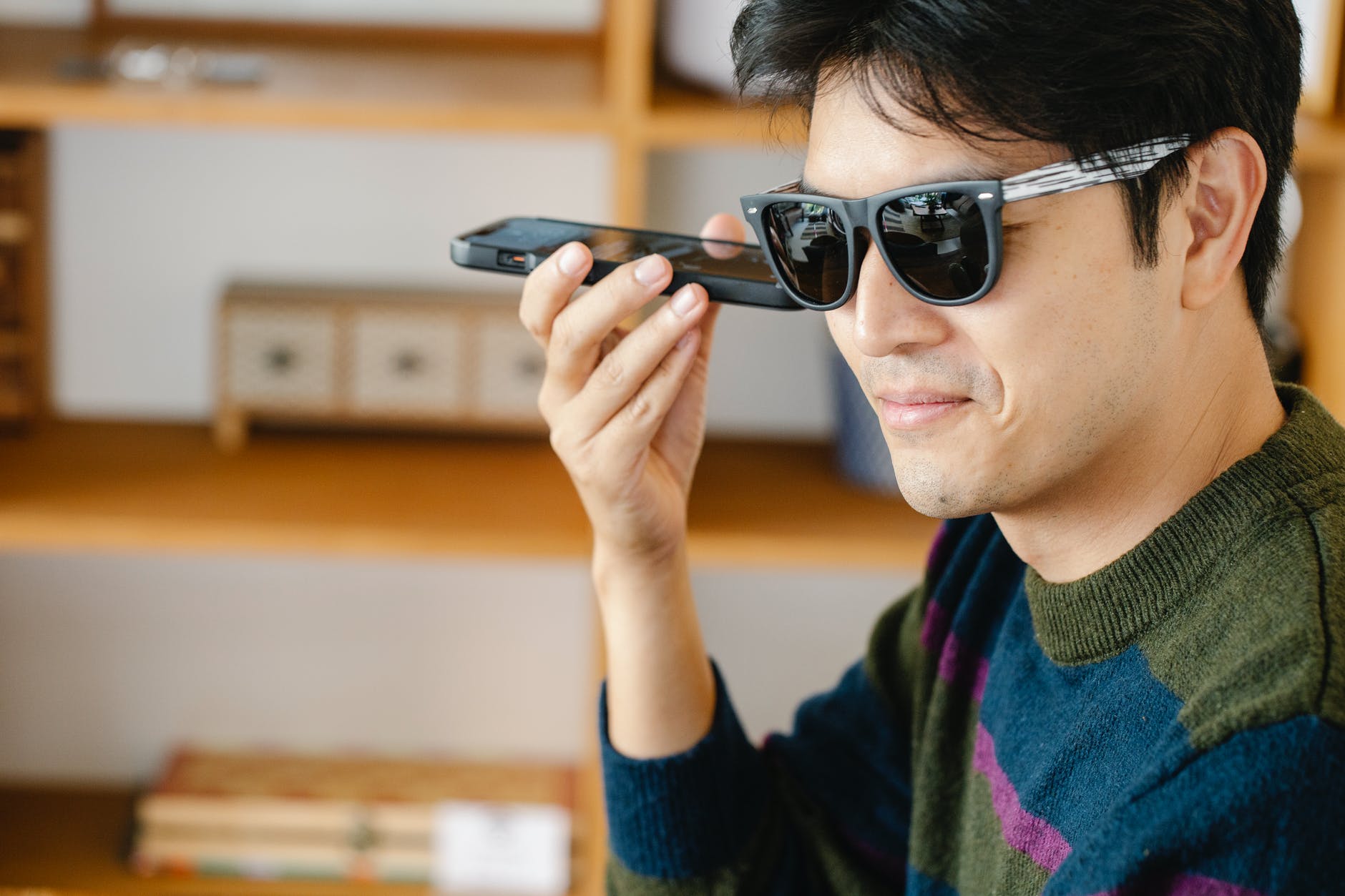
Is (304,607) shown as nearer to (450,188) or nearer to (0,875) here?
(0,875)

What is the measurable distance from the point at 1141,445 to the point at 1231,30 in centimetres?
25

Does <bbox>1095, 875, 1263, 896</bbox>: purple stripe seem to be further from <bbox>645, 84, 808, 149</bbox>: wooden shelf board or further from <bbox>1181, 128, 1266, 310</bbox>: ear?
<bbox>645, 84, 808, 149</bbox>: wooden shelf board

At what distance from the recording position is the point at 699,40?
1.60 metres

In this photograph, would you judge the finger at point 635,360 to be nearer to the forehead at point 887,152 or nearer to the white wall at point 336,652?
the forehead at point 887,152

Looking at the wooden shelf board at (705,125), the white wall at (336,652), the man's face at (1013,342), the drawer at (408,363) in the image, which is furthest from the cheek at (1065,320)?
the white wall at (336,652)

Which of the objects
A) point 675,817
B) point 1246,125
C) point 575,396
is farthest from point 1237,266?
point 675,817

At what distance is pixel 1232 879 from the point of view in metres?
0.68

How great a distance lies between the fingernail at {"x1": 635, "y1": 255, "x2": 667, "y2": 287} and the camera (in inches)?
40.2

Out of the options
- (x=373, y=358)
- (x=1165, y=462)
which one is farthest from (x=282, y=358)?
(x=1165, y=462)

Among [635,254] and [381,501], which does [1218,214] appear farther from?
[381,501]

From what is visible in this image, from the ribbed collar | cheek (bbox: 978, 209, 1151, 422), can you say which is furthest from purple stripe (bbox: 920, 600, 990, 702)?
cheek (bbox: 978, 209, 1151, 422)

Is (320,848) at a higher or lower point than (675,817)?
lower

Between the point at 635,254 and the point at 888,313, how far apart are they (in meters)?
0.29

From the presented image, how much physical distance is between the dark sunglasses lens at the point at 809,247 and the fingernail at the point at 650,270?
0.35 feet
